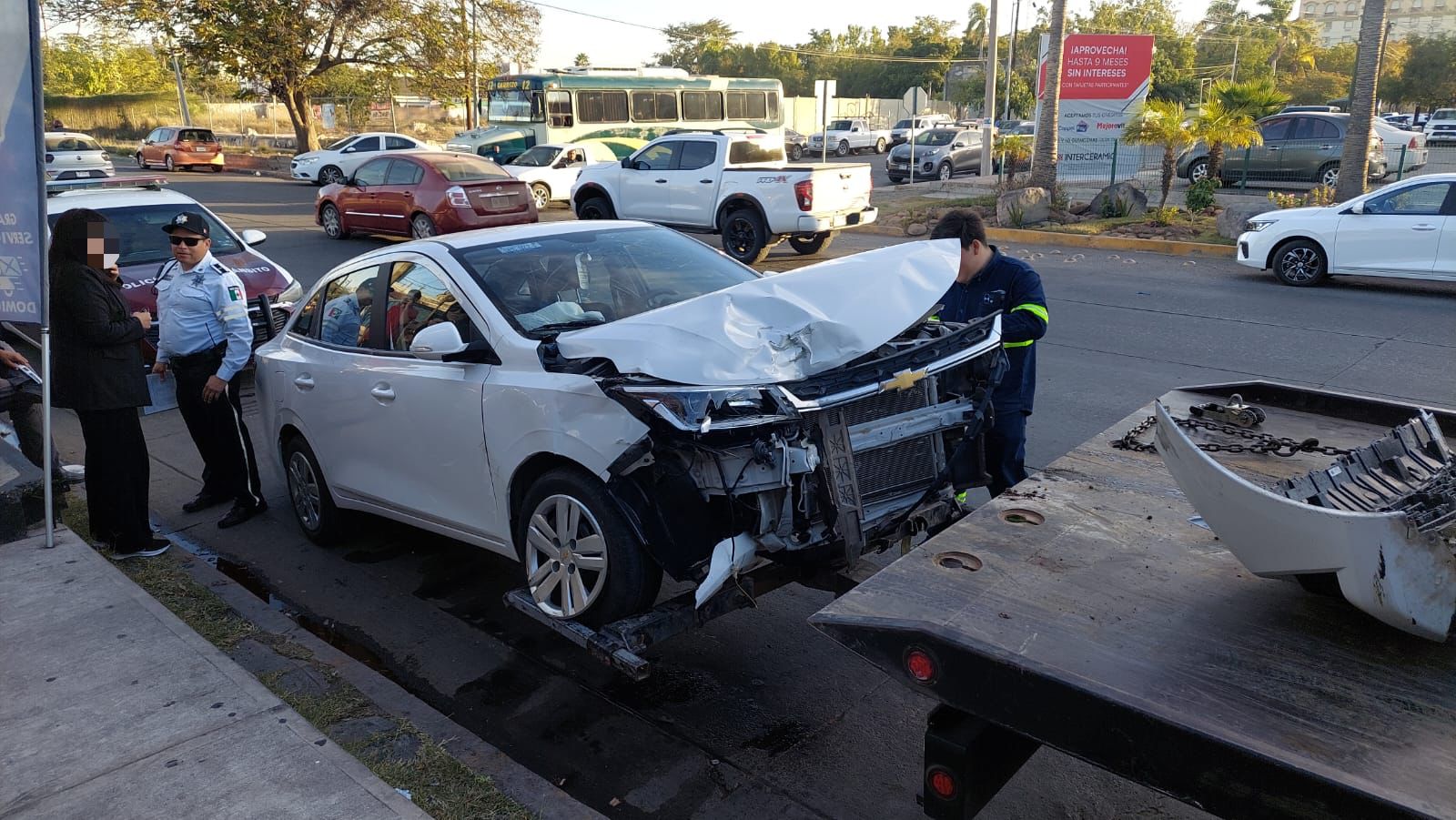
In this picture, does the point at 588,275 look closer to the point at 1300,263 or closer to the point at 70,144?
the point at 1300,263

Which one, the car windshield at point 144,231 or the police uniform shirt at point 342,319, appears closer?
the police uniform shirt at point 342,319

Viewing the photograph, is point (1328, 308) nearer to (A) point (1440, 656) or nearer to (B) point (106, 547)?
(A) point (1440, 656)

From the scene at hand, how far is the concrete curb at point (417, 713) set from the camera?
3543mm

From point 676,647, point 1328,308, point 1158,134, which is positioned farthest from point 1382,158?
point 676,647

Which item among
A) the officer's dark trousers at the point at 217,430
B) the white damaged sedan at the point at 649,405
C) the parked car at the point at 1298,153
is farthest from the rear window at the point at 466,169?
the parked car at the point at 1298,153

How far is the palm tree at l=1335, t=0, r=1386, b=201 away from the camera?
1678 centimetres

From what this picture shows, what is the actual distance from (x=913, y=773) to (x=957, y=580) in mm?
1177

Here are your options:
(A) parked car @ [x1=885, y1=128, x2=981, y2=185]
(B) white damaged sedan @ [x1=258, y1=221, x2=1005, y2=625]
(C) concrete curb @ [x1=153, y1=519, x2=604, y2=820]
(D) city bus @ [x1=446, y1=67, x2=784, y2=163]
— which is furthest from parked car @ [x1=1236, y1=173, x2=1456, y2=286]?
(D) city bus @ [x1=446, y1=67, x2=784, y2=163]

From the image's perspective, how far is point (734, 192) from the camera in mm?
16156

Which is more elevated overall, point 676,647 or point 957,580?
point 957,580

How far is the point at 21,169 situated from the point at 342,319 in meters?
1.62

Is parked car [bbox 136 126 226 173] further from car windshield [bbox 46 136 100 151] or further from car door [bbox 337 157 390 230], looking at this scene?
car door [bbox 337 157 390 230]

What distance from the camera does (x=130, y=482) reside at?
18.8ft

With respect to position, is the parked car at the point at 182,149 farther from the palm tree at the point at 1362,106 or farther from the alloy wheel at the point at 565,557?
the alloy wheel at the point at 565,557
